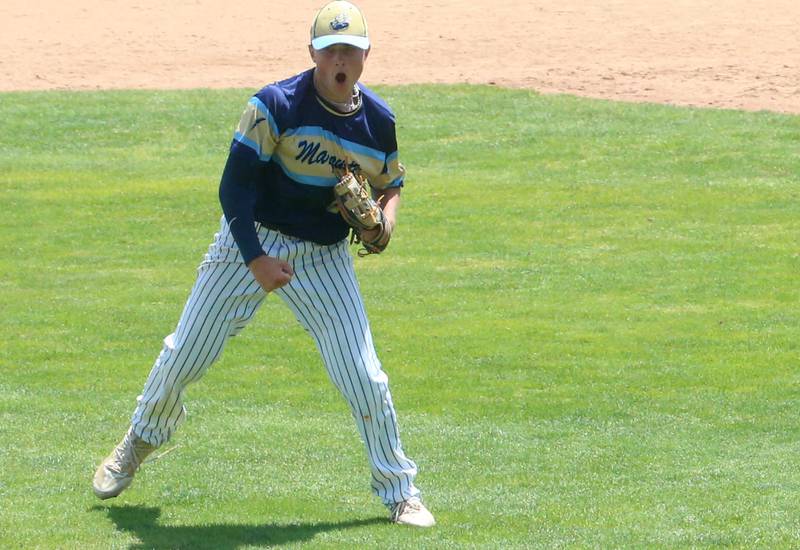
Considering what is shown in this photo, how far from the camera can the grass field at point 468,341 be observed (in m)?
5.70

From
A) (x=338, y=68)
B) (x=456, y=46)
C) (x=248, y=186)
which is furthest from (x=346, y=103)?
(x=456, y=46)

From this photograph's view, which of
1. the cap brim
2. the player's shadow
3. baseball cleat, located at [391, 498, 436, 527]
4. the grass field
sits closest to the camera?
the cap brim

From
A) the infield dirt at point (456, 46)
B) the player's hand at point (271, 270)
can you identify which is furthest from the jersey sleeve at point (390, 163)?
the infield dirt at point (456, 46)

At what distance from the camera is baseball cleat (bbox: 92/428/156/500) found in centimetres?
571

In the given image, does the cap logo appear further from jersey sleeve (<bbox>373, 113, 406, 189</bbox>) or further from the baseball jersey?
jersey sleeve (<bbox>373, 113, 406, 189</bbox>)

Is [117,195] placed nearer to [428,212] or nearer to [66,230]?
[66,230]

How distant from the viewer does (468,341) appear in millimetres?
9375

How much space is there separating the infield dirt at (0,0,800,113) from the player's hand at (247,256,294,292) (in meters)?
14.2

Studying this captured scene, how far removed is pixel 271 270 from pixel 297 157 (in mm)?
447

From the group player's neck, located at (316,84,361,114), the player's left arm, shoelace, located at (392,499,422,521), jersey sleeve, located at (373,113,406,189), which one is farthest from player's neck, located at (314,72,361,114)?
shoelace, located at (392,499,422,521)

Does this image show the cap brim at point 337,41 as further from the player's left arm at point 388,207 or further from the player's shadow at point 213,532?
the player's shadow at point 213,532

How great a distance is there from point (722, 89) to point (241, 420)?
540 inches

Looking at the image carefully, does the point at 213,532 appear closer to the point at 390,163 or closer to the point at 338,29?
the point at 390,163

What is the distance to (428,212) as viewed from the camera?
1345 centimetres
